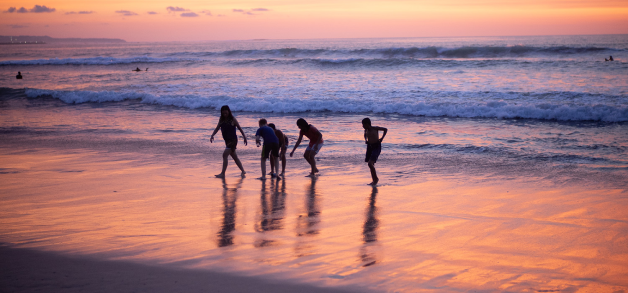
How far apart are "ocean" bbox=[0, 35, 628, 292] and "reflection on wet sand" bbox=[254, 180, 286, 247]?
4 cm

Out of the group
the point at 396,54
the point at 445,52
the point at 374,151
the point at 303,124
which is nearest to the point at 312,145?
the point at 303,124

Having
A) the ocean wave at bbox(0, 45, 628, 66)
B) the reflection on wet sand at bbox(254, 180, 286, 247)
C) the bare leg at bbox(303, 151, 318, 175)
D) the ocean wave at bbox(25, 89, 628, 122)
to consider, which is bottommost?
the reflection on wet sand at bbox(254, 180, 286, 247)

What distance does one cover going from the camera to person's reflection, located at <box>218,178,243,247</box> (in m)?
5.33

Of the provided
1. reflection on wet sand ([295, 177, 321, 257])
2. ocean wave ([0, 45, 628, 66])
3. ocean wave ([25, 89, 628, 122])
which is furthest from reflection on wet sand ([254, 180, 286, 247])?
ocean wave ([0, 45, 628, 66])

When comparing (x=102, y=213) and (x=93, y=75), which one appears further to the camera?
(x=93, y=75)

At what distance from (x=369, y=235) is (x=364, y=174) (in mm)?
3741

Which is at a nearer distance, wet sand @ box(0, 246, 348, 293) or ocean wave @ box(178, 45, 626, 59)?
wet sand @ box(0, 246, 348, 293)

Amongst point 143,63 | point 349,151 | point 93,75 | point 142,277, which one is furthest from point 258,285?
point 143,63

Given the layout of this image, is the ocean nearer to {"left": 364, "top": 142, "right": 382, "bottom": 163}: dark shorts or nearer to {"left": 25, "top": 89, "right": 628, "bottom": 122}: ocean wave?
{"left": 25, "top": 89, "right": 628, "bottom": 122}: ocean wave

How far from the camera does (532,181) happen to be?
330 inches

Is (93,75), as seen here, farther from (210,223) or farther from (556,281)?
(556,281)

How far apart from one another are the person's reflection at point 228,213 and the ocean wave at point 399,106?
11674 millimetres

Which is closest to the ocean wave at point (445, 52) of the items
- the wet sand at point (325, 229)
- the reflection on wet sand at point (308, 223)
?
the wet sand at point (325, 229)

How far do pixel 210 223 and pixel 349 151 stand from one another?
240 inches
